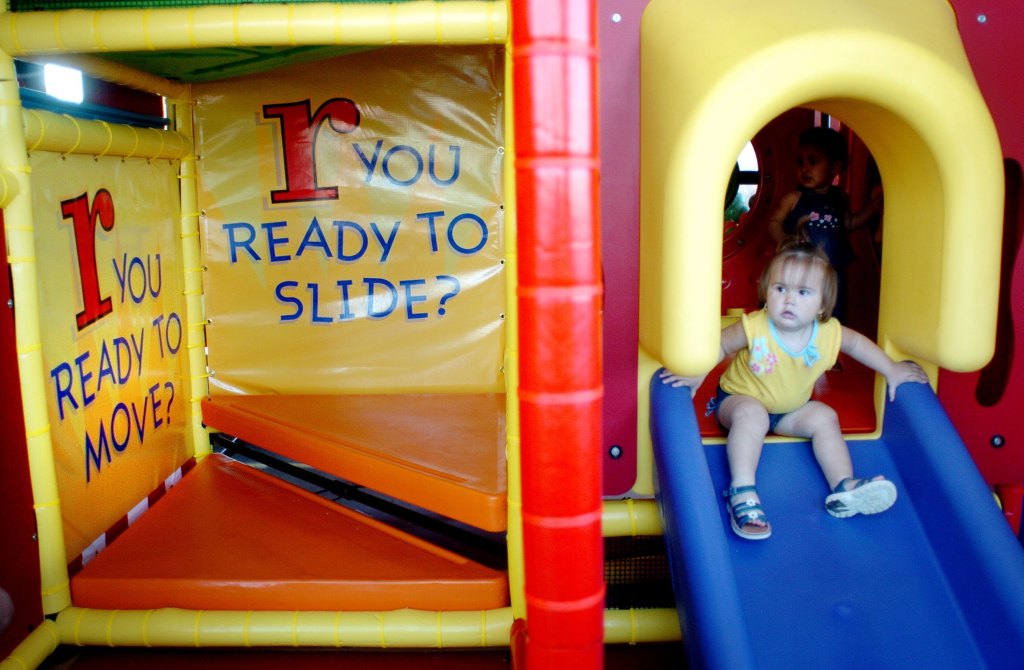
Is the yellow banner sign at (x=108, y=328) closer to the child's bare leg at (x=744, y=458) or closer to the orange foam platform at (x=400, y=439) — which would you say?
the orange foam platform at (x=400, y=439)

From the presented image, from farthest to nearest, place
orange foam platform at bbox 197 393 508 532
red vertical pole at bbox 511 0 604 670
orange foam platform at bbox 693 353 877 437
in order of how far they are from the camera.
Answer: orange foam platform at bbox 693 353 877 437 → orange foam platform at bbox 197 393 508 532 → red vertical pole at bbox 511 0 604 670

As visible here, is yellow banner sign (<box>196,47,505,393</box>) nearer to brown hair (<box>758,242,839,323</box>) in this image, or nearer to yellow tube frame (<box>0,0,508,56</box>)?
brown hair (<box>758,242,839,323</box>)

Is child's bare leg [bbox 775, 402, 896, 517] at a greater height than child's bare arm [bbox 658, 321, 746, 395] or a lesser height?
lesser

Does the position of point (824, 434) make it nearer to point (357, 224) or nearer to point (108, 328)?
point (357, 224)

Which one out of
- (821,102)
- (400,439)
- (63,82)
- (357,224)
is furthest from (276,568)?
(821,102)

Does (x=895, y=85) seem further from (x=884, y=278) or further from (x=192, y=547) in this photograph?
(x=192, y=547)

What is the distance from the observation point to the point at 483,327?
10.3ft

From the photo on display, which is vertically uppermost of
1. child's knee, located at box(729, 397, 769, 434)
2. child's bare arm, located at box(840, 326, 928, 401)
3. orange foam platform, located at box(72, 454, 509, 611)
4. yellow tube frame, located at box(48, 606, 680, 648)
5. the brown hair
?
the brown hair

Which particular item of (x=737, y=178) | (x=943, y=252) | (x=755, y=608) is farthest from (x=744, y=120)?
(x=737, y=178)

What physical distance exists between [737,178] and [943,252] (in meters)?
1.18

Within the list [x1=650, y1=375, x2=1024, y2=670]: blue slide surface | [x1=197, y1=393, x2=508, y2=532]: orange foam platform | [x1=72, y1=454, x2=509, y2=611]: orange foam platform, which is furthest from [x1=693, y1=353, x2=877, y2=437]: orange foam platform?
[x1=72, y1=454, x2=509, y2=611]: orange foam platform

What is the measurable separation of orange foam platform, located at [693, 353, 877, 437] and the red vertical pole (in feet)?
2.75

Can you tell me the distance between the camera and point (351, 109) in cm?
303

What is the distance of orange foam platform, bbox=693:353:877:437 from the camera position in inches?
92.2
